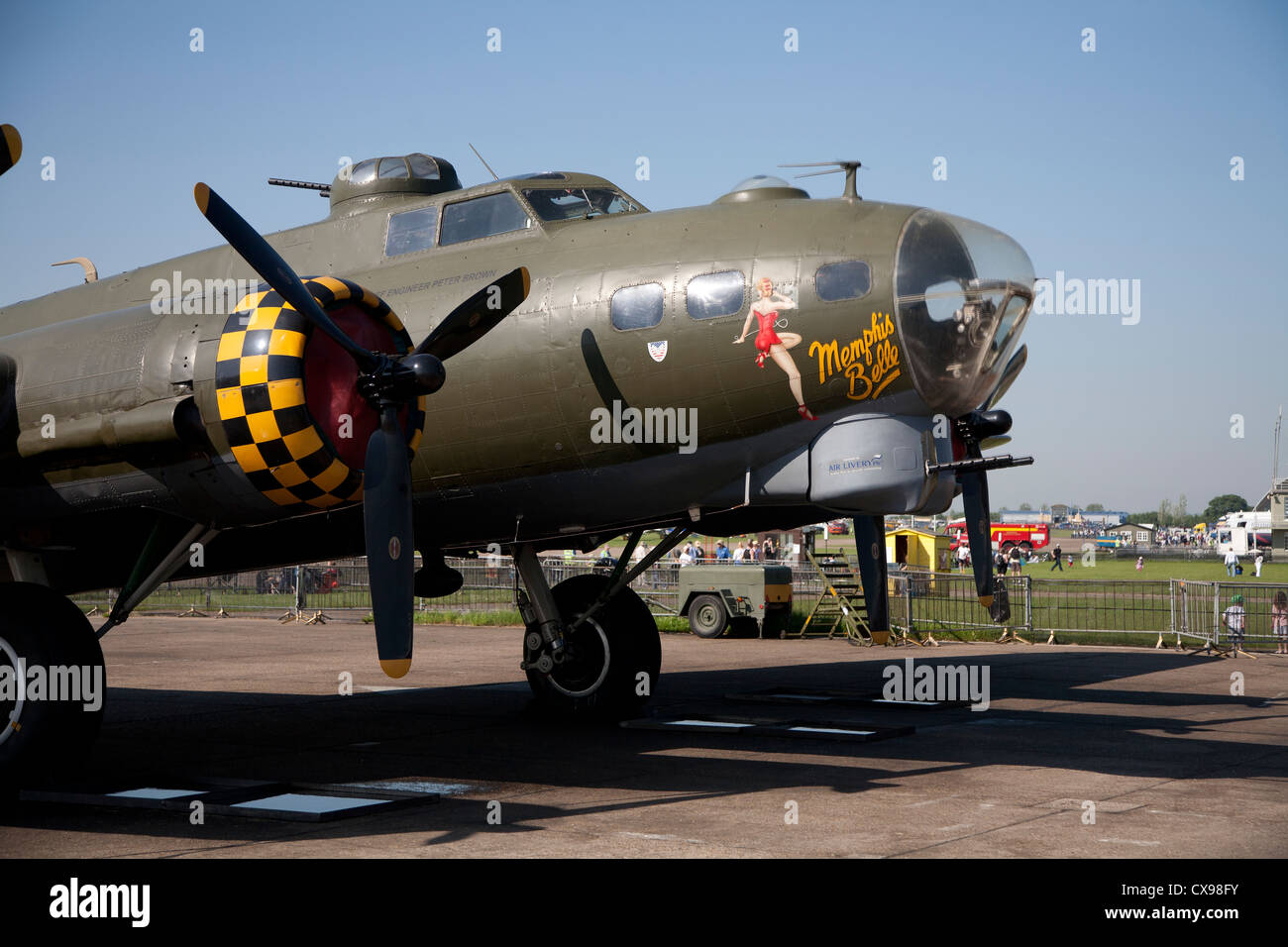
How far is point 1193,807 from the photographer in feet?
33.4

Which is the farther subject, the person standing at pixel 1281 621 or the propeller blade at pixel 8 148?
the person standing at pixel 1281 621

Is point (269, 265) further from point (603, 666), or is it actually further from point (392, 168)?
point (603, 666)

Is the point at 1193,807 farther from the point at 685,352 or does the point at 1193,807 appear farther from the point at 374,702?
the point at 374,702

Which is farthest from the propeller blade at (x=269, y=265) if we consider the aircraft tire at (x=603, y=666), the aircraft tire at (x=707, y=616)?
the aircraft tire at (x=707, y=616)

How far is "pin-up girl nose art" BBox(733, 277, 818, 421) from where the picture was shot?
1138 cm

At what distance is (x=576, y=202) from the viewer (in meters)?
13.4

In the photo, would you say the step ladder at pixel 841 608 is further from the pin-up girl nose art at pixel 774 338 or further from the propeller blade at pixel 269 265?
the propeller blade at pixel 269 265

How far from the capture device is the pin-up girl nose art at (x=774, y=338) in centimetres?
1138

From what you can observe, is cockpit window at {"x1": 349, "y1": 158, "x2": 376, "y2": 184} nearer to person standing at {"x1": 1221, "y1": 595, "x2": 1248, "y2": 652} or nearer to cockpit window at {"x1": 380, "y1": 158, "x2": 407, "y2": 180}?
cockpit window at {"x1": 380, "y1": 158, "x2": 407, "y2": 180}

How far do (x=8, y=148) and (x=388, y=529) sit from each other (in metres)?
4.07

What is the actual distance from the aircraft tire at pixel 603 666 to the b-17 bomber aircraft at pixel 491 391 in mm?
2725

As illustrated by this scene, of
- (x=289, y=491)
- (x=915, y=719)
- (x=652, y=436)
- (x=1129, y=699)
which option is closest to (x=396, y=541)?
(x=289, y=491)

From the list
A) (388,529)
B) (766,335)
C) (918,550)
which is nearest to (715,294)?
(766,335)
